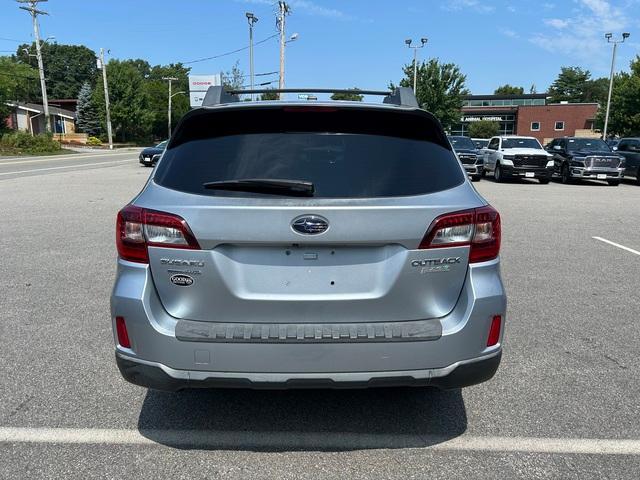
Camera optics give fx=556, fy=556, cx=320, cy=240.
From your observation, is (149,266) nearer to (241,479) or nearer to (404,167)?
(241,479)

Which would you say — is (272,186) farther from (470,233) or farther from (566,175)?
(566,175)

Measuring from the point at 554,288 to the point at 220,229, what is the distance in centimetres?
484

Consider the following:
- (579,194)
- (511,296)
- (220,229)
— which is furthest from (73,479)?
(579,194)

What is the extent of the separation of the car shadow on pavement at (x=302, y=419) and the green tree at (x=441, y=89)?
55.1 meters

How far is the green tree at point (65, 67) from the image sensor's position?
12250cm

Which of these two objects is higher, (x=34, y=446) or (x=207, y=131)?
(x=207, y=131)

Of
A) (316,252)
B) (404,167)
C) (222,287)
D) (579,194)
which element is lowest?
(579,194)

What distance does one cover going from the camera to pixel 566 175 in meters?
22.3

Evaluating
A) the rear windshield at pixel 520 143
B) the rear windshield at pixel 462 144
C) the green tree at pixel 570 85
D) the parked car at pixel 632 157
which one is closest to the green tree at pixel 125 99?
the rear windshield at pixel 462 144

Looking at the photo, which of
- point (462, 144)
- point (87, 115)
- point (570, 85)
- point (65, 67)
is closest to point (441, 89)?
point (462, 144)

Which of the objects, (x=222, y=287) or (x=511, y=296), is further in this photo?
(x=511, y=296)

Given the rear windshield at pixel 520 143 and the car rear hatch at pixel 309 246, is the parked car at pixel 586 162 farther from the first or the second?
the car rear hatch at pixel 309 246

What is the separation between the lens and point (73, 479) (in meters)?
2.74

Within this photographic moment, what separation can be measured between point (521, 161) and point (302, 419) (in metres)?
20.4
